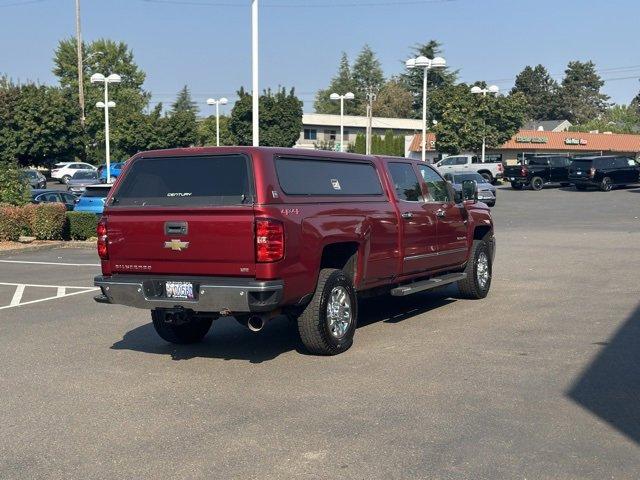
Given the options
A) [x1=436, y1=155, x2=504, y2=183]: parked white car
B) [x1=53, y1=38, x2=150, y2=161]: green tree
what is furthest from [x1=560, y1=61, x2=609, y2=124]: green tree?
[x1=436, y1=155, x2=504, y2=183]: parked white car

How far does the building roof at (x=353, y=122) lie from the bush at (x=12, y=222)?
2346 inches

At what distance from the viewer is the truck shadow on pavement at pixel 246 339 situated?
8.54 metres

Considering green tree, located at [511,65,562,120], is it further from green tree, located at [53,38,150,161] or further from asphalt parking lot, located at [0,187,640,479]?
asphalt parking lot, located at [0,187,640,479]

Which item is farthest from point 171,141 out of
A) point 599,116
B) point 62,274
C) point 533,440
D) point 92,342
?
point 599,116

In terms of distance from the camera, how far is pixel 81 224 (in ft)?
73.4

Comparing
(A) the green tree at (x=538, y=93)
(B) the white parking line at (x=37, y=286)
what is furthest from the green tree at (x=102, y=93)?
(A) the green tree at (x=538, y=93)

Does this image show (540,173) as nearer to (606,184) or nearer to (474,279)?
(606,184)

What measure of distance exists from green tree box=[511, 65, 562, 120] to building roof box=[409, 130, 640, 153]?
201 ft

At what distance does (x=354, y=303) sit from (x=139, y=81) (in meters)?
91.6

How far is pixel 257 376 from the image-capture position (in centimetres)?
747

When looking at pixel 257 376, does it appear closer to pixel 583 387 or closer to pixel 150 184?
pixel 150 184

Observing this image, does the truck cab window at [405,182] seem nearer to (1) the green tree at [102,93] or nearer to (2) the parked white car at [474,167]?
(2) the parked white car at [474,167]

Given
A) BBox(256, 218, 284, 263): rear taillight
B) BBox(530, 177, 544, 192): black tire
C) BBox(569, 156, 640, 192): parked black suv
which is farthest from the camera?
BBox(530, 177, 544, 192): black tire

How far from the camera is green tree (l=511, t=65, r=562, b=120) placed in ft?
447
